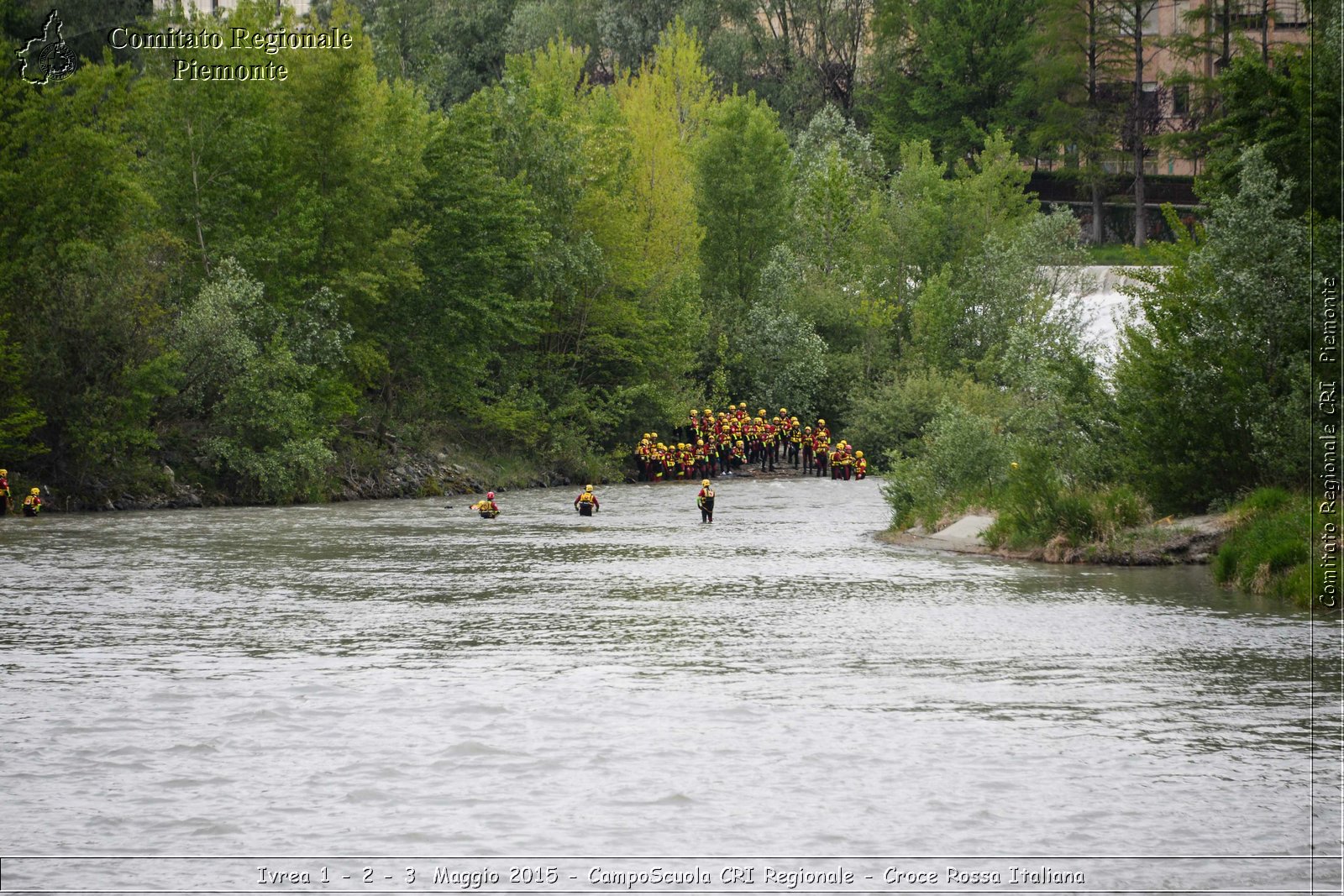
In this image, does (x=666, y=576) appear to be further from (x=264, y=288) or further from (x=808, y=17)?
(x=808, y=17)

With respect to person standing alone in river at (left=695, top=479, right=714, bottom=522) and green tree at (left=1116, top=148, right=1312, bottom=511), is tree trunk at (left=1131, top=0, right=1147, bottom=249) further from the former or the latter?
green tree at (left=1116, top=148, right=1312, bottom=511)

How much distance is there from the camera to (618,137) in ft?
233

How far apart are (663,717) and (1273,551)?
1377 cm

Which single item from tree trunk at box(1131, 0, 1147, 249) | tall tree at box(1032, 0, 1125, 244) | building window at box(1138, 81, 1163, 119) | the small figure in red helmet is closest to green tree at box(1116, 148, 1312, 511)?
the small figure in red helmet

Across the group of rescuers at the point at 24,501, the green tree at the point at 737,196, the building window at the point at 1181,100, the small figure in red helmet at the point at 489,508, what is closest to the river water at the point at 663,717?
the group of rescuers at the point at 24,501

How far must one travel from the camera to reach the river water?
13.3 meters

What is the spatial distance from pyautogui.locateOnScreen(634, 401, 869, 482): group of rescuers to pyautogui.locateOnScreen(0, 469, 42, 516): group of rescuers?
27290 millimetres

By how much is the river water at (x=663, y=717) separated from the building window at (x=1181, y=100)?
5593 centimetres

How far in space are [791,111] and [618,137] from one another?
33179 millimetres

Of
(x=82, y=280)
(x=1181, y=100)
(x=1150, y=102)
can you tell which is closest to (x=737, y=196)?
(x=1181, y=100)

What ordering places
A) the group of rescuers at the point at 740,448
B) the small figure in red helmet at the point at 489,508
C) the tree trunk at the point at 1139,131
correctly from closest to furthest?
1. the small figure in red helmet at the point at 489,508
2. the group of rescuers at the point at 740,448
3. the tree trunk at the point at 1139,131

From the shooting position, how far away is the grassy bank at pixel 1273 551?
1037 inches

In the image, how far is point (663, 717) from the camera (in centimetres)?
1755

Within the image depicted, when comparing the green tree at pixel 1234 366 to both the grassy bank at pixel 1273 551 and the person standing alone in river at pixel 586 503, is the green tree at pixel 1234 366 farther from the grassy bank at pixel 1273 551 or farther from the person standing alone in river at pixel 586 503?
the person standing alone in river at pixel 586 503
